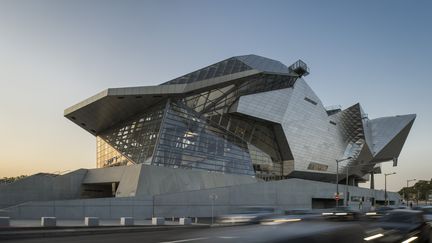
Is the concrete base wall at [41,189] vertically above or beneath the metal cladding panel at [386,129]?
beneath

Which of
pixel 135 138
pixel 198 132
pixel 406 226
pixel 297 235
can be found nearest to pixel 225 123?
pixel 198 132

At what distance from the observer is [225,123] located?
225 ft

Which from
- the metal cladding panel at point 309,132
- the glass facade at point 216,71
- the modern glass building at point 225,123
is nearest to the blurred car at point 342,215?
the modern glass building at point 225,123

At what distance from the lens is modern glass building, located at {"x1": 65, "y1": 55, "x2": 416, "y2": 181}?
57312 mm

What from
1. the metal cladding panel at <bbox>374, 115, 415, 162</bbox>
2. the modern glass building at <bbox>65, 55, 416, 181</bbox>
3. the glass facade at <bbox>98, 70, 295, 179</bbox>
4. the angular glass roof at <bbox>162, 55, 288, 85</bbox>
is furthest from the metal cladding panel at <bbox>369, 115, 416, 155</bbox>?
the angular glass roof at <bbox>162, 55, 288, 85</bbox>

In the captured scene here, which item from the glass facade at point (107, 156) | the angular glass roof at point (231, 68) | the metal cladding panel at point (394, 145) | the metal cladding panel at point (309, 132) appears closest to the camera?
the angular glass roof at point (231, 68)

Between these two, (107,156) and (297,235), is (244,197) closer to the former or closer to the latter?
(107,156)

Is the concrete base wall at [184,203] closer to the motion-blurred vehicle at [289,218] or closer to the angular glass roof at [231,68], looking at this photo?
the angular glass roof at [231,68]

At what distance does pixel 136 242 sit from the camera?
17.0m

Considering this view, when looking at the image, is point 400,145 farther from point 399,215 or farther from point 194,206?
point 399,215

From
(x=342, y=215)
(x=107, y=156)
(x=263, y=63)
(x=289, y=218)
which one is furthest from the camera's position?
(x=107, y=156)

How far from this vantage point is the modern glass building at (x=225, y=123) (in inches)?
2256

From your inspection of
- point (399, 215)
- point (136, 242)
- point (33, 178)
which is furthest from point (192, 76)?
point (399, 215)

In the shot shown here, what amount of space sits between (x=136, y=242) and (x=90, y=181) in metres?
37.5
